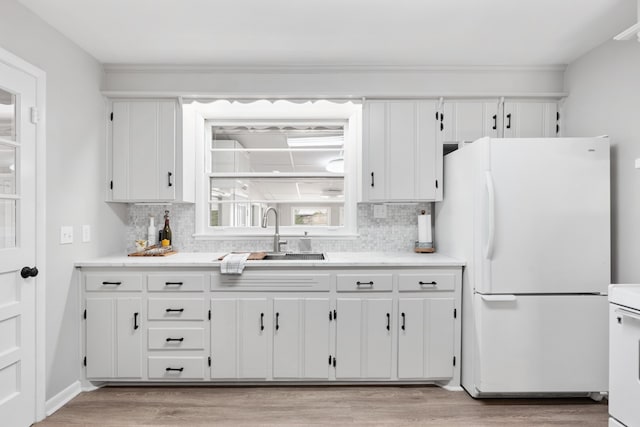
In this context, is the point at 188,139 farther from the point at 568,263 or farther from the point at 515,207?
the point at 568,263

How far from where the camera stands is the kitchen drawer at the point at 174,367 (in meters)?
2.64

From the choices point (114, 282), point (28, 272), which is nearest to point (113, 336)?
point (114, 282)

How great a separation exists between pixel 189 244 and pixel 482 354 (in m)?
2.41

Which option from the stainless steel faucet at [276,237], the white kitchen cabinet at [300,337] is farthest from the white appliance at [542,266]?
the stainless steel faucet at [276,237]

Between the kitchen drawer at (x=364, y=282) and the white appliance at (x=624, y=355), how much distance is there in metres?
1.24

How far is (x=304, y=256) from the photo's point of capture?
10.5 feet

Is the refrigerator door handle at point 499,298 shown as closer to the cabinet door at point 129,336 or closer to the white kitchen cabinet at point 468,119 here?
the white kitchen cabinet at point 468,119

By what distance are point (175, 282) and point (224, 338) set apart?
0.51 metres

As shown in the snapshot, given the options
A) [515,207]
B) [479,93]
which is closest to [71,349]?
[515,207]

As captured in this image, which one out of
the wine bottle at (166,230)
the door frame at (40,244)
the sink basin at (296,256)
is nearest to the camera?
the door frame at (40,244)

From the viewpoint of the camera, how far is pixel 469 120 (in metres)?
3.01

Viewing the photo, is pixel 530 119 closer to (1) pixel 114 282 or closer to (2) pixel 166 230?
(2) pixel 166 230

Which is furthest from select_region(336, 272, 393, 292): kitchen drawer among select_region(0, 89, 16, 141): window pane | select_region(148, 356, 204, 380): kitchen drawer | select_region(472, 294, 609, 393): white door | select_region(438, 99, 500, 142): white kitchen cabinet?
select_region(0, 89, 16, 141): window pane

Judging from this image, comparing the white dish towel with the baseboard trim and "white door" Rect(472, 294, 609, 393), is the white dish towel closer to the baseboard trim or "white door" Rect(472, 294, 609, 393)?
the baseboard trim
